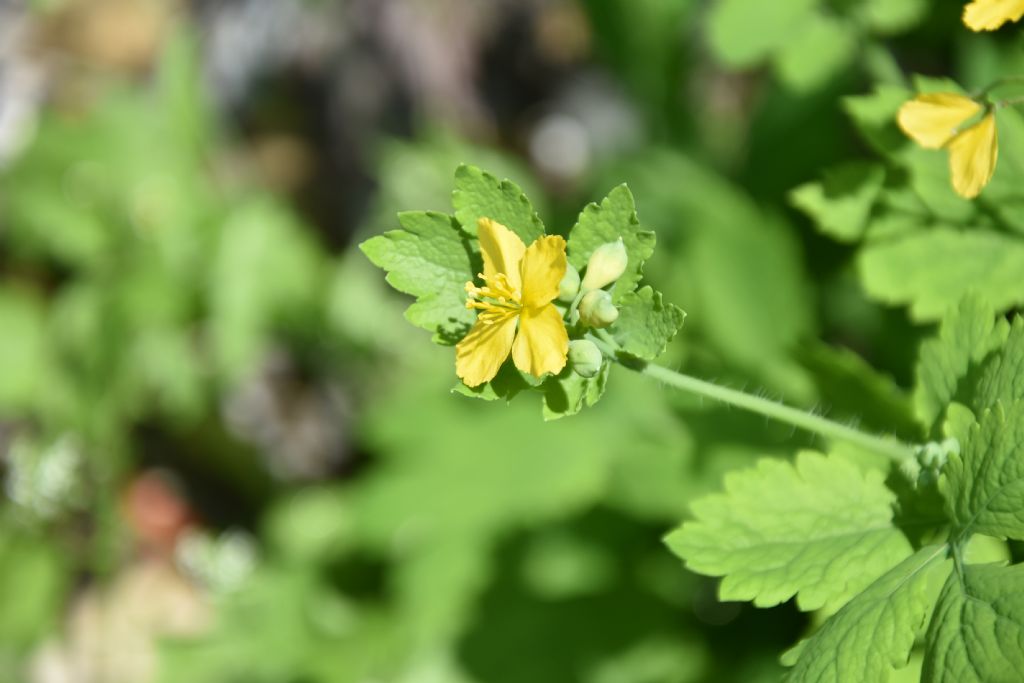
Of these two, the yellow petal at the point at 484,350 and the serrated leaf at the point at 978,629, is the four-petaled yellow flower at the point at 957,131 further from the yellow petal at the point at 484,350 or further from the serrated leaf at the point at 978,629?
the yellow petal at the point at 484,350

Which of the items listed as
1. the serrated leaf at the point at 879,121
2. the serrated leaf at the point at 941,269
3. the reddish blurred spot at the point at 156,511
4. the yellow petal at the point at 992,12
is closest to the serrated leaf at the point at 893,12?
the serrated leaf at the point at 879,121

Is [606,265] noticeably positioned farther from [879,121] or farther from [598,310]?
[879,121]

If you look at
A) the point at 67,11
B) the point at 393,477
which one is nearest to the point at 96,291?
the point at 393,477

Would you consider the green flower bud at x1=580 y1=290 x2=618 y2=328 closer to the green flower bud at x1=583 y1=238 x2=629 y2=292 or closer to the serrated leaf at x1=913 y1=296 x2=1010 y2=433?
the green flower bud at x1=583 y1=238 x2=629 y2=292

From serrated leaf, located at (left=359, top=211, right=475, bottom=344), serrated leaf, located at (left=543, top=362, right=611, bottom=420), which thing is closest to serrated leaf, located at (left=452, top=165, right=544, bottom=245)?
serrated leaf, located at (left=359, top=211, right=475, bottom=344)

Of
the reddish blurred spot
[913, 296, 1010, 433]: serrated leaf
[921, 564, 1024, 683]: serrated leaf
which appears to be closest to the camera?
[921, 564, 1024, 683]: serrated leaf

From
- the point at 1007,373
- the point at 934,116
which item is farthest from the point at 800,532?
the point at 934,116

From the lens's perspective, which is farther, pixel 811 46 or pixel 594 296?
pixel 811 46
